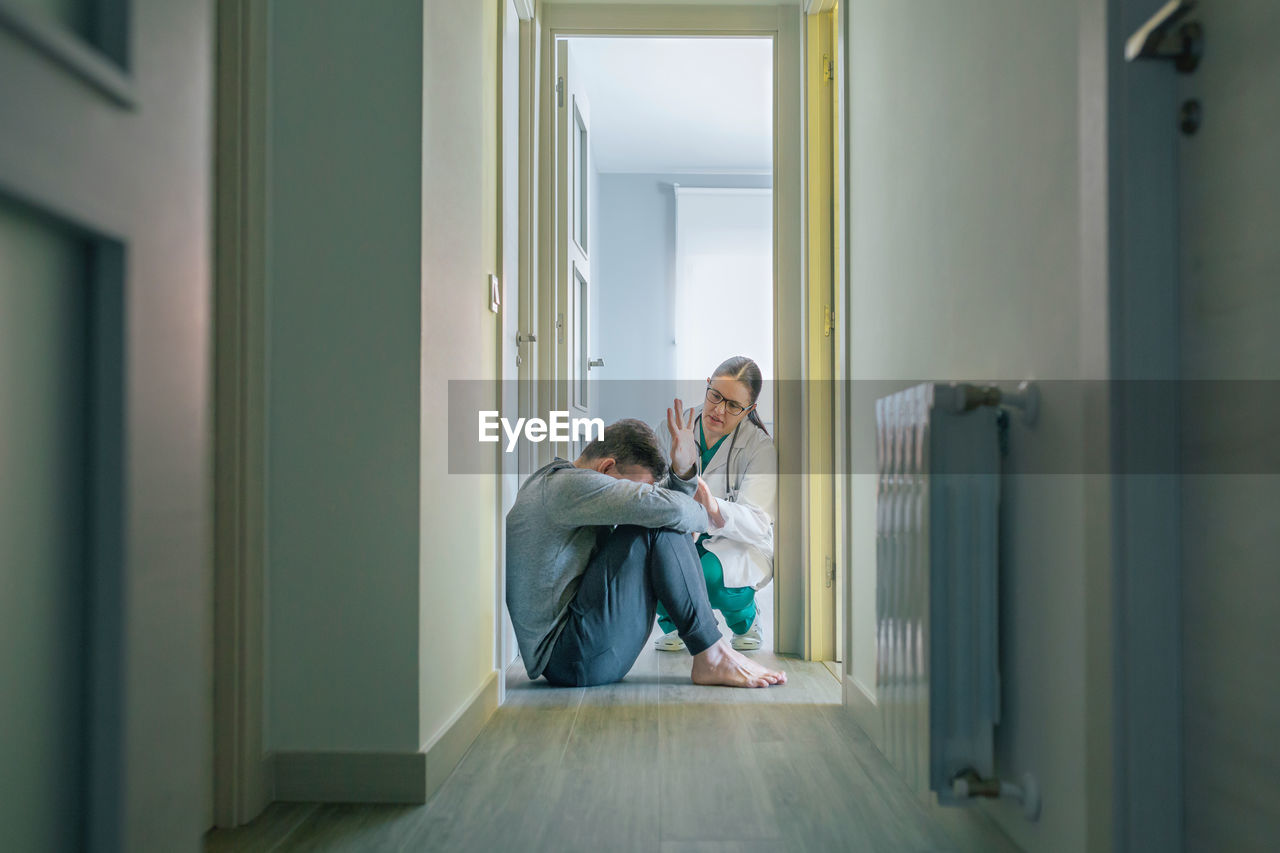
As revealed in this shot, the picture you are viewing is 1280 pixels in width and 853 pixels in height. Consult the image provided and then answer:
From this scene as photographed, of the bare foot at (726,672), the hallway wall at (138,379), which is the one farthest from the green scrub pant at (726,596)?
the hallway wall at (138,379)

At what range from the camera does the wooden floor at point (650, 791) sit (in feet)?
4.75

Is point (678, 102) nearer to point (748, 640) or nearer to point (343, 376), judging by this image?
point (748, 640)

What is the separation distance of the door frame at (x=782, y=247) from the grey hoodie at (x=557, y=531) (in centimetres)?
48

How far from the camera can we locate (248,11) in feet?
5.03

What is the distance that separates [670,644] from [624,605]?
2.20ft

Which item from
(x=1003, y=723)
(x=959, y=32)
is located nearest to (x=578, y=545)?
(x=1003, y=723)

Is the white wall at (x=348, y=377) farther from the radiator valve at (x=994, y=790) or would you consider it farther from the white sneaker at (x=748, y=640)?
the white sneaker at (x=748, y=640)

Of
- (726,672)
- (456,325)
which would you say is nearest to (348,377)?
(456,325)

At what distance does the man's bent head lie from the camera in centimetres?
260

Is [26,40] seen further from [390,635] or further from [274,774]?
[274,774]

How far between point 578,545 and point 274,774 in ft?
3.45

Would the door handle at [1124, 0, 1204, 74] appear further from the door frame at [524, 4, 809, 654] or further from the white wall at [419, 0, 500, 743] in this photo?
the door frame at [524, 4, 809, 654]

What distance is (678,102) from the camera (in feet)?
15.4

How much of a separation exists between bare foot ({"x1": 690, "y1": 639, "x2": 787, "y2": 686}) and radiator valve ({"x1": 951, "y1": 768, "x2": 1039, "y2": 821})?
4.11ft
